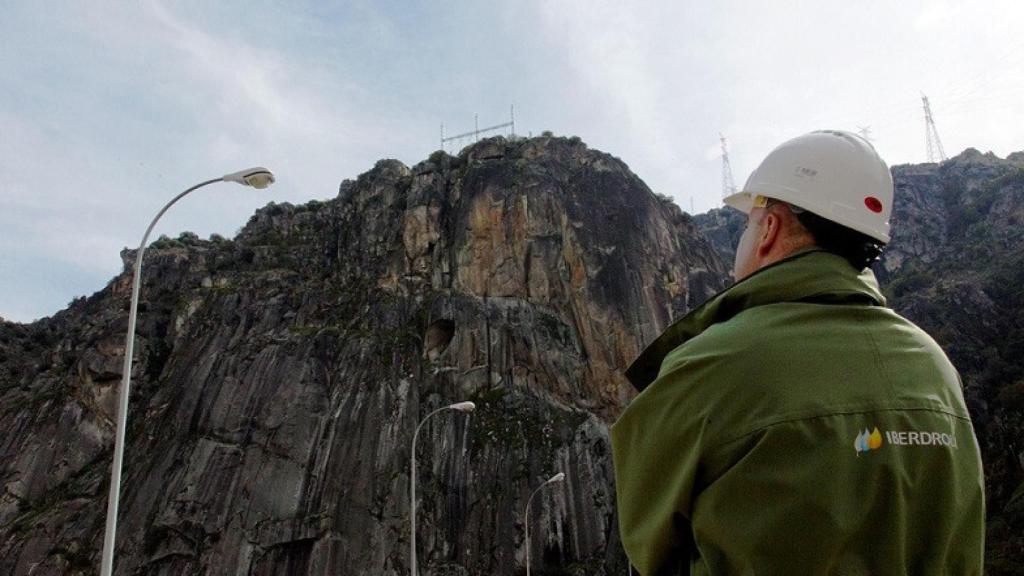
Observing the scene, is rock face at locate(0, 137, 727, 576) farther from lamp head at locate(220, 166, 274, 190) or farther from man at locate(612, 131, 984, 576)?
man at locate(612, 131, 984, 576)

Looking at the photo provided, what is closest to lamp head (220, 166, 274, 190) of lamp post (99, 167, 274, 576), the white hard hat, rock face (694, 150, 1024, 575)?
lamp post (99, 167, 274, 576)

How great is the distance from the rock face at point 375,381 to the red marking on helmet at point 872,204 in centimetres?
4046

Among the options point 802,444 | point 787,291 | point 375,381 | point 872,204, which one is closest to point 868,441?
point 802,444

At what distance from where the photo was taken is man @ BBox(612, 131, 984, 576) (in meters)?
1.37

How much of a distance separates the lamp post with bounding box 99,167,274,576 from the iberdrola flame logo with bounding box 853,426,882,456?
9.15 metres

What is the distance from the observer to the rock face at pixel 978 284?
46.2 metres

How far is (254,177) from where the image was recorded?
11141 millimetres

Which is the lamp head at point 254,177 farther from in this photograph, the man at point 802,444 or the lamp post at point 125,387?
the man at point 802,444

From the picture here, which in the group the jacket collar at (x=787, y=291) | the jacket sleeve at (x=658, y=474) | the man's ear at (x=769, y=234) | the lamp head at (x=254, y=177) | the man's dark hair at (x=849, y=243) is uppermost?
the lamp head at (x=254, y=177)

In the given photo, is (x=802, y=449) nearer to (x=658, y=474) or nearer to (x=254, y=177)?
(x=658, y=474)

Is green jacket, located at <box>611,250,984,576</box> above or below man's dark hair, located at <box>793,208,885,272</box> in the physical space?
below

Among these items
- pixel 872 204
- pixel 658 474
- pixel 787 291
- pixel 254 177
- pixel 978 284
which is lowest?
pixel 658 474

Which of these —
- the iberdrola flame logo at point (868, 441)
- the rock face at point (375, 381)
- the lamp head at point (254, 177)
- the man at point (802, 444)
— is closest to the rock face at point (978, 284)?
the rock face at point (375, 381)

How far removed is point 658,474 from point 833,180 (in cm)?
95
